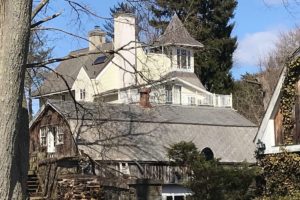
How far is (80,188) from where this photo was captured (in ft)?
62.1

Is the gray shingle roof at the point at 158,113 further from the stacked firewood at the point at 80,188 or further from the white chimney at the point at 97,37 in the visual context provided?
the white chimney at the point at 97,37

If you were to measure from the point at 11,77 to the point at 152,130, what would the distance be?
28.0m

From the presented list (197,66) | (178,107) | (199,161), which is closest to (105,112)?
(178,107)

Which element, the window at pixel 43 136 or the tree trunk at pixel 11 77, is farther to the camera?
the window at pixel 43 136

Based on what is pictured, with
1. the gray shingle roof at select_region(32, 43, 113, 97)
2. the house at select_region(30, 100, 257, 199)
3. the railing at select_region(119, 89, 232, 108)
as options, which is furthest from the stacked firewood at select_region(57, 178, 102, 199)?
the gray shingle roof at select_region(32, 43, 113, 97)

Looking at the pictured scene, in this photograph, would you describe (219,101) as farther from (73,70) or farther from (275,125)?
(275,125)

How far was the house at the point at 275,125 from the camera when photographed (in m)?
23.5

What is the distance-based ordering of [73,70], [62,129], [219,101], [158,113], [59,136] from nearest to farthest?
[62,129], [59,136], [158,113], [219,101], [73,70]

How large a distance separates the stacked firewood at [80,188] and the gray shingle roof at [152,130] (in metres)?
9.22

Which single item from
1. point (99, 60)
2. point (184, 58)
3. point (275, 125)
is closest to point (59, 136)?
point (275, 125)

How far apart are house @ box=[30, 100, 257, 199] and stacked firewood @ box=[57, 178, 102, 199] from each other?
28.8ft

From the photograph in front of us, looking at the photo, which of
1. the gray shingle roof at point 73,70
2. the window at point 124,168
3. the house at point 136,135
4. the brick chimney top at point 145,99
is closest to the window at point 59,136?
the house at point 136,135

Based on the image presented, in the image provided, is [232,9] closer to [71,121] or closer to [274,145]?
[71,121]

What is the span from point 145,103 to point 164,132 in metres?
2.10
